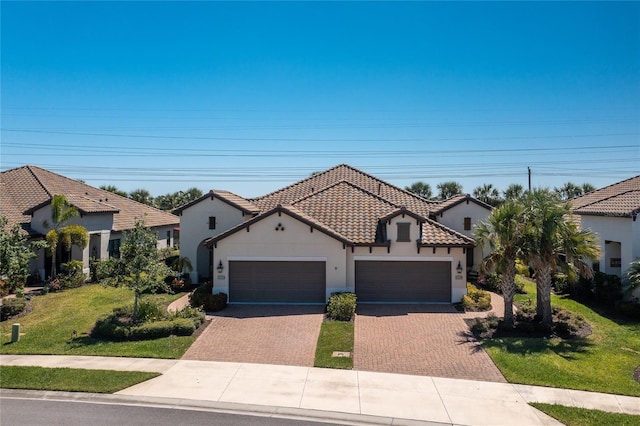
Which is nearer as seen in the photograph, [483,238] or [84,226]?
[483,238]

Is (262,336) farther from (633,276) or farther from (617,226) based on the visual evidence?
(617,226)

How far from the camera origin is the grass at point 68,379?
12562 mm

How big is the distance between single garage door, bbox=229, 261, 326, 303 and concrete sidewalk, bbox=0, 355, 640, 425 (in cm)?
812

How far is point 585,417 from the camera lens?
11.0 metres

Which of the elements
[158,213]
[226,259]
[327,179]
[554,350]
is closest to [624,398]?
[554,350]

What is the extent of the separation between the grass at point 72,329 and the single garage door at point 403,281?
9.71 metres

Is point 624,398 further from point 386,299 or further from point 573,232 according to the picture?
point 386,299

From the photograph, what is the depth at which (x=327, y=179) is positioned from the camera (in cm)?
3381

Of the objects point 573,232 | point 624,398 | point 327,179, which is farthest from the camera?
point 327,179

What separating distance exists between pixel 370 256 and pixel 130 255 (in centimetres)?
1163

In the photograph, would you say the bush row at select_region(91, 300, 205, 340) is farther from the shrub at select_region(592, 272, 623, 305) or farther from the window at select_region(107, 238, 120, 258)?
the shrub at select_region(592, 272, 623, 305)

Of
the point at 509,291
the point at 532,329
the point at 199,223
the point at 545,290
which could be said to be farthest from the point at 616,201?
the point at 199,223

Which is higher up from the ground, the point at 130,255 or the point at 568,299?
the point at 130,255

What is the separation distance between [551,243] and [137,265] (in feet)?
55.7
